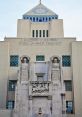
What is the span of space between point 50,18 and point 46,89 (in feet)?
73.6

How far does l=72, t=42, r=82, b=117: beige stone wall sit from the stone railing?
5.32 metres

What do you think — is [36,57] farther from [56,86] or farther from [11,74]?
[56,86]

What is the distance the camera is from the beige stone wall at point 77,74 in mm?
36094

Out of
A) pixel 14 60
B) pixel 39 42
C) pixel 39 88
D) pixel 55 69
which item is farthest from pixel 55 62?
pixel 14 60

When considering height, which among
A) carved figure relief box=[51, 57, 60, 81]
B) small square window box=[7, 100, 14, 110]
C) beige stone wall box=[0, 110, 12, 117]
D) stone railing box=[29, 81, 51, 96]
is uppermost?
carved figure relief box=[51, 57, 60, 81]

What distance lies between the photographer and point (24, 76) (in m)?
34.3

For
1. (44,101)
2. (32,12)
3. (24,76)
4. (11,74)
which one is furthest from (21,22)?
(44,101)

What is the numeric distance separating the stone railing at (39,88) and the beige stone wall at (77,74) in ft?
17.5

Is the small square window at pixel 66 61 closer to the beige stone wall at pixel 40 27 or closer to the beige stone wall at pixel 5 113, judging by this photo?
the beige stone wall at pixel 40 27

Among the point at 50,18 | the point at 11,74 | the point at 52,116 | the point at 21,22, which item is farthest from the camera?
the point at 50,18

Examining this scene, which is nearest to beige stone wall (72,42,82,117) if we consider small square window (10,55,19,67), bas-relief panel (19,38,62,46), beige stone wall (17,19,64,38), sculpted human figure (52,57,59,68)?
bas-relief panel (19,38,62,46)

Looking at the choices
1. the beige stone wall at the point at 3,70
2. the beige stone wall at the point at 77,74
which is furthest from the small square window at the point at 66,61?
the beige stone wall at the point at 3,70

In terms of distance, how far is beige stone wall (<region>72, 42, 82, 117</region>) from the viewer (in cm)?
3609

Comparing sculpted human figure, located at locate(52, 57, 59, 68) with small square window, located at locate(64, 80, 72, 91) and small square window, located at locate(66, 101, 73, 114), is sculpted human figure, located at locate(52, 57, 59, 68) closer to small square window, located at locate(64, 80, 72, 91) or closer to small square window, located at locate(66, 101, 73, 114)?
small square window, located at locate(64, 80, 72, 91)
